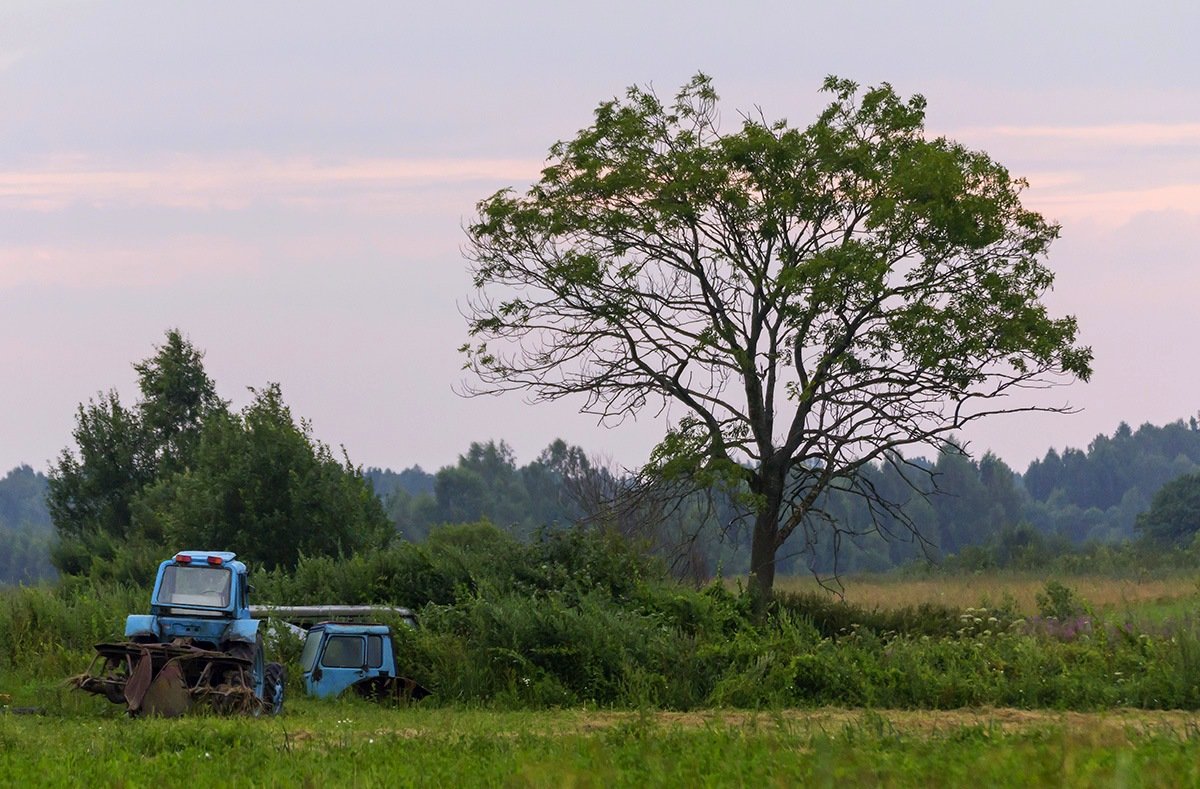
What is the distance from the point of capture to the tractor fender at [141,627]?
69.1 feet

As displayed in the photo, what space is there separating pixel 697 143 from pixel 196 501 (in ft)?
69.5

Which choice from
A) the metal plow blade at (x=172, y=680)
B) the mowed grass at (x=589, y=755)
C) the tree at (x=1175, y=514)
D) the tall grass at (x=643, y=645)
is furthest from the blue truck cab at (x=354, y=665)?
the tree at (x=1175, y=514)

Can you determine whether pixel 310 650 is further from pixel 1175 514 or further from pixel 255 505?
pixel 1175 514

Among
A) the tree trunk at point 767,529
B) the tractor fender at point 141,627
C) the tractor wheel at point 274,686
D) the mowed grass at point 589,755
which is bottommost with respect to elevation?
the tractor wheel at point 274,686

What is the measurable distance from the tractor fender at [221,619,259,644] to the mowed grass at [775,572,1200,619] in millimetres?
16713

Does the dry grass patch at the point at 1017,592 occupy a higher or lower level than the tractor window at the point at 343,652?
higher

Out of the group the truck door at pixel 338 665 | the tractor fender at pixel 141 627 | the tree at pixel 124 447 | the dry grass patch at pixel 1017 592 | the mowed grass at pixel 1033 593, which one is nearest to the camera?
the tractor fender at pixel 141 627

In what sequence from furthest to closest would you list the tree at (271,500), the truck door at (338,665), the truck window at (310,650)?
the tree at (271,500), the truck window at (310,650), the truck door at (338,665)

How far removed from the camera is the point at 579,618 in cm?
2416

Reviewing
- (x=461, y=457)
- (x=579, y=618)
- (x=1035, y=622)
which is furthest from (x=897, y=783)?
(x=461, y=457)

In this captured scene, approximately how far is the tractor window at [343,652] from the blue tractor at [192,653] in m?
1.49

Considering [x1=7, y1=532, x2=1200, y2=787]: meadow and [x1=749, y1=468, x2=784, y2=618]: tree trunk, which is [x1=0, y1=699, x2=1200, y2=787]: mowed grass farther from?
[x1=749, y1=468, x2=784, y2=618]: tree trunk

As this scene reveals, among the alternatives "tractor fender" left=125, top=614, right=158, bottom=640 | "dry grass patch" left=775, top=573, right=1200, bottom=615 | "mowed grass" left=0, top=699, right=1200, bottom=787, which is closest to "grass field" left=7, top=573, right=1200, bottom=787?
"mowed grass" left=0, top=699, right=1200, bottom=787

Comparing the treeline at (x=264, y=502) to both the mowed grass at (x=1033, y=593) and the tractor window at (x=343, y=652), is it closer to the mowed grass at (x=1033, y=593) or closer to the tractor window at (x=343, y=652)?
the mowed grass at (x=1033, y=593)
